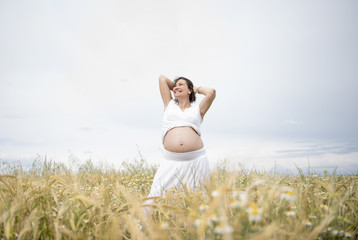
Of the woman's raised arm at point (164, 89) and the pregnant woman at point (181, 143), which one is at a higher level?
the woman's raised arm at point (164, 89)

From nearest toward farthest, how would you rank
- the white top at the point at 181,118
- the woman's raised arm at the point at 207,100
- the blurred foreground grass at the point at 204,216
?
the blurred foreground grass at the point at 204,216 < the white top at the point at 181,118 < the woman's raised arm at the point at 207,100

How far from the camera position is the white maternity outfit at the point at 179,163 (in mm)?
3915

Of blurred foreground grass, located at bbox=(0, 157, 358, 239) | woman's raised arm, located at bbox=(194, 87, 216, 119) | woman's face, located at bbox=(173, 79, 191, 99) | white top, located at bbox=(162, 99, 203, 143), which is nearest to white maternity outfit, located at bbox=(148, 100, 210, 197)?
white top, located at bbox=(162, 99, 203, 143)

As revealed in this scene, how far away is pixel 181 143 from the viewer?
4121 millimetres

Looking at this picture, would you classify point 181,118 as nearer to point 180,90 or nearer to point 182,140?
point 182,140

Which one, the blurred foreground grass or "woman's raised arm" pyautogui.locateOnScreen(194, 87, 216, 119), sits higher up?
"woman's raised arm" pyautogui.locateOnScreen(194, 87, 216, 119)

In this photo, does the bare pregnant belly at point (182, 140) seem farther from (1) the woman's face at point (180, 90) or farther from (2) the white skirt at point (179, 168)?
(1) the woman's face at point (180, 90)

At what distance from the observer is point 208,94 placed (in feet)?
16.1

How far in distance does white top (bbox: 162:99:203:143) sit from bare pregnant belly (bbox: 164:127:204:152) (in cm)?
9

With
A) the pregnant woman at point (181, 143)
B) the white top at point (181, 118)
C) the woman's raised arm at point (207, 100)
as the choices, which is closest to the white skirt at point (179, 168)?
the pregnant woman at point (181, 143)

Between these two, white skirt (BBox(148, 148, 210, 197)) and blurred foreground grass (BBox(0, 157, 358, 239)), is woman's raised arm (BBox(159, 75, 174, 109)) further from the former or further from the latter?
blurred foreground grass (BBox(0, 157, 358, 239))

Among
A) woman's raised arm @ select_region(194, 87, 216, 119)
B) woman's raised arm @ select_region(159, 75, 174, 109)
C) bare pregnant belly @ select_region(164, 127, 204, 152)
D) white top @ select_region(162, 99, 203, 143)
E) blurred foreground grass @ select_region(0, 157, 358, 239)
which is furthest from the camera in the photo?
woman's raised arm @ select_region(159, 75, 174, 109)

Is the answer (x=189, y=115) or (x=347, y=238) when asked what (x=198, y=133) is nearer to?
(x=189, y=115)

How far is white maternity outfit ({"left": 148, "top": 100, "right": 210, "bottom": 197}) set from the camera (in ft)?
12.8
